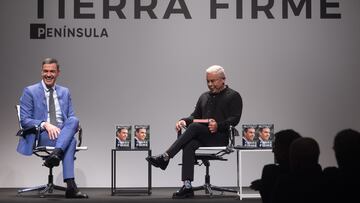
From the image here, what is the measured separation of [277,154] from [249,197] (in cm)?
277

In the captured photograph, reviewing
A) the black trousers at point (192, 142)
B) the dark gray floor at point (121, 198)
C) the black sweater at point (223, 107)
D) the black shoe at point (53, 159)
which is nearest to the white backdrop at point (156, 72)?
the dark gray floor at point (121, 198)

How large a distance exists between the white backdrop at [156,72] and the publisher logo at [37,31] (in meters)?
0.06

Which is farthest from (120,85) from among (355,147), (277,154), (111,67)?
(355,147)

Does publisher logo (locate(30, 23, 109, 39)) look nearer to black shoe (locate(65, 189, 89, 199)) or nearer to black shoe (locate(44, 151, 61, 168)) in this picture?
black shoe (locate(44, 151, 61, 168))

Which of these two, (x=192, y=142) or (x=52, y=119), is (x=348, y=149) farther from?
(x=52, y=119)

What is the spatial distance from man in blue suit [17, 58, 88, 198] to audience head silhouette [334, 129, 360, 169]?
12.0ft

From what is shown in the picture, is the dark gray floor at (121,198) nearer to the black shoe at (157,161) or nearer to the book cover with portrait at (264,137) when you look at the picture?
the black shoe at (157,161)

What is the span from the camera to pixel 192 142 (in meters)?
6.02

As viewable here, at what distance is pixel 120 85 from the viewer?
24.5 feet

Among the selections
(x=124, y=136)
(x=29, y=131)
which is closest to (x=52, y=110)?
(x=29, y=131)

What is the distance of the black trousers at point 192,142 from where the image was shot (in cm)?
594

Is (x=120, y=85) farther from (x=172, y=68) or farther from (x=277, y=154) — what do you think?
(x=277, y=154)

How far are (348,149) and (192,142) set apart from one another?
3554 mm

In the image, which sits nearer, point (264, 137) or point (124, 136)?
point (264, 137)
